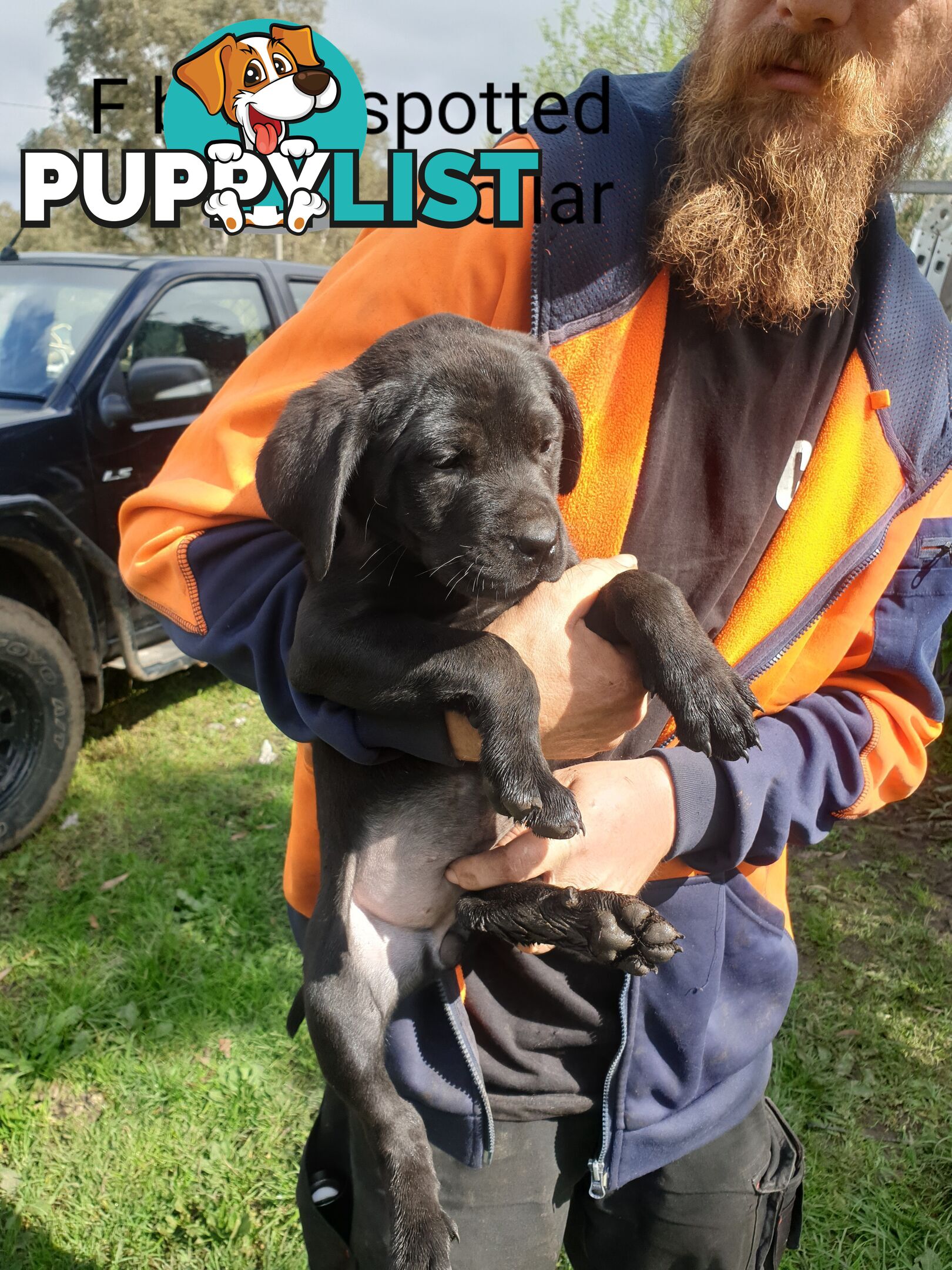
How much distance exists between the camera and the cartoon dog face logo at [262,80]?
11852 mm

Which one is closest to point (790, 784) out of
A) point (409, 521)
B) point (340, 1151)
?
point (409, 521)

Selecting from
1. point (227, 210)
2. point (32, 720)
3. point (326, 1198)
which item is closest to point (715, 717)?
point (326, 1198)

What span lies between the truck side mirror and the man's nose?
13.3 feet

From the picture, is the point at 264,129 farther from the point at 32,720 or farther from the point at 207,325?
the point at 32,720

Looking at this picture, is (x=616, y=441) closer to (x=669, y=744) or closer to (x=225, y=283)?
(x=669, y=744)

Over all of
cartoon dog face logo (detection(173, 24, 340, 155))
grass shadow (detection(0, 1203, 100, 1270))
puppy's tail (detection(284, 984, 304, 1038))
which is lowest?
grass shadow (detection(0, 1203, 100, 1270))

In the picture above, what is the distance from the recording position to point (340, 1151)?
220 cm

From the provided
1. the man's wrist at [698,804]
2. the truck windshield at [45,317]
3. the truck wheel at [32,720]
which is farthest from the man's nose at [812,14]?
the truck windshield at [45,317]

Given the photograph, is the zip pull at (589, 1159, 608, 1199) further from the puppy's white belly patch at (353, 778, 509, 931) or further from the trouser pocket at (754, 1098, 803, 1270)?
the puppy's white belly patch at (353, 778, 509, 931)

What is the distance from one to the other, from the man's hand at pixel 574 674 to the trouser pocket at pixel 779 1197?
38.3 inches

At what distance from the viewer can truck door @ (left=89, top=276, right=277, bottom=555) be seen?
5195 millimetres

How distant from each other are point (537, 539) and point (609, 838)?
0.59 m

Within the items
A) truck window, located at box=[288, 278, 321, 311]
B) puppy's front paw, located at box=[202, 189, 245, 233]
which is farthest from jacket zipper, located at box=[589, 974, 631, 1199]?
puppy's front paw, located at box=[202, 189, 245, 233]

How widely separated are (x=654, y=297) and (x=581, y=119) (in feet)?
1.23
